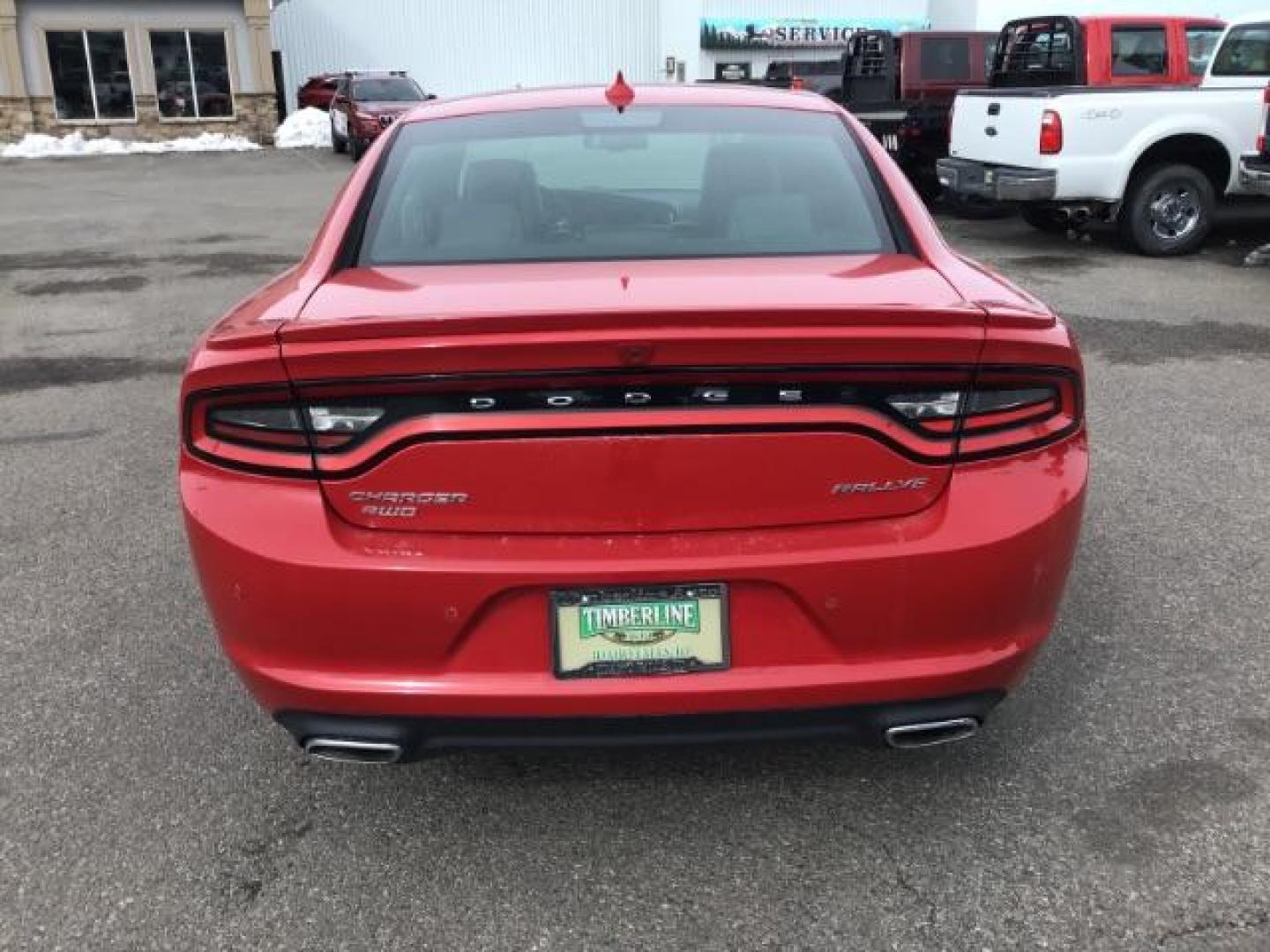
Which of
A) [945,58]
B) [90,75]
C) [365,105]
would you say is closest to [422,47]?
[90,75]

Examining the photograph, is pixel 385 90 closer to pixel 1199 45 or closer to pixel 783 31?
pixel 1199 45

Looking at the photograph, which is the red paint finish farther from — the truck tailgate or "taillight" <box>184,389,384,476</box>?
"taillight" <box>184,389,384,476</box>

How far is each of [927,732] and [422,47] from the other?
123ft

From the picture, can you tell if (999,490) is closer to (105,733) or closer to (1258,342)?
(105,733)

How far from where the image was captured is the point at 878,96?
51.8 ft

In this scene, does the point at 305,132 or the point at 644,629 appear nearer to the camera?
the point at 644,629

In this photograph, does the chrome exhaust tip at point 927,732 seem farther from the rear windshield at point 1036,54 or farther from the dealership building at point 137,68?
the dealership building at point 137,68

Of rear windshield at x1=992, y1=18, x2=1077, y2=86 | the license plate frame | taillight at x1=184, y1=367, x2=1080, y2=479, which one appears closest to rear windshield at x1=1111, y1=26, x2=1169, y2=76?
rear windshield at x1=992, y1=18, x2=1077, y2=86

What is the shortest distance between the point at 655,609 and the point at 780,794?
84 centimetres

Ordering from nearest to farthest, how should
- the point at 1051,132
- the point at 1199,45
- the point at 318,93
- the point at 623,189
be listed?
the point at 623,189 → the point at 1051,132 → the point at 1199,45 → the point at 318,93

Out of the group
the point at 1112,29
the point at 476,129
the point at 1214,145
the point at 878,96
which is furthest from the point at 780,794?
the point at 878,96

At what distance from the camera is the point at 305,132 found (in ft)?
98.2

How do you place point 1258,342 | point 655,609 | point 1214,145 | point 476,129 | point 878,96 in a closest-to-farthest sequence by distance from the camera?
point 655,609
point 476,129
point 1258,342
point 1214,145
point 878,96

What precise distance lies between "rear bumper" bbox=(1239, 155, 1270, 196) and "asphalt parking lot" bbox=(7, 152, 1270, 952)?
20.1 feet
